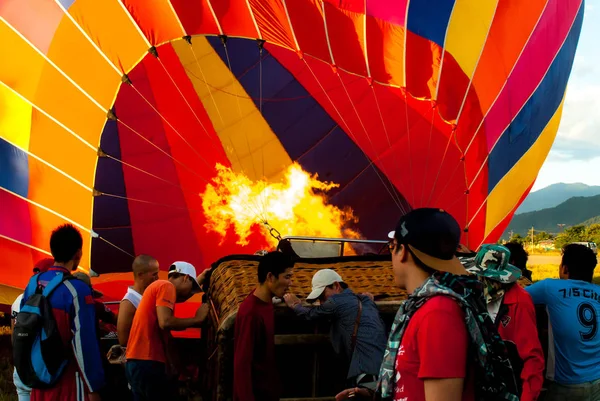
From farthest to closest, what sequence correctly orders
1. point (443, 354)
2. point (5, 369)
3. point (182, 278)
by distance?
point (5, 369) < point (182, 278) < point (443, 354)

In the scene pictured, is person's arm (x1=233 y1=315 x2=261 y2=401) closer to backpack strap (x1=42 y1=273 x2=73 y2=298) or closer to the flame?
backpack strap (x1=42 y1=273 x2=73 y2=298)

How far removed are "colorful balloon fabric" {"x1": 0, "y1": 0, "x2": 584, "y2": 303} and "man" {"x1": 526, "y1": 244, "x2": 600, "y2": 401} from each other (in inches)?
142

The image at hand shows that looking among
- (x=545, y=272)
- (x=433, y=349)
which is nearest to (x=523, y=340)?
(x=433, y=349)

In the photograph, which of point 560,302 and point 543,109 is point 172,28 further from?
point 560,302

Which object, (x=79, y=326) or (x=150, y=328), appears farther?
(x=150, y=328)

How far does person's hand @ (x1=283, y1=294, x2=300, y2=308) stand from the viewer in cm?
341

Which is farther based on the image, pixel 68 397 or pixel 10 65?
pixel 10 65

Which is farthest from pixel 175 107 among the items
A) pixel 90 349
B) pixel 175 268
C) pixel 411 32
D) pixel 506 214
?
pixel 90 349

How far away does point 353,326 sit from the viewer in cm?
326

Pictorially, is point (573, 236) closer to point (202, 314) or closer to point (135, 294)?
point (202, 314)

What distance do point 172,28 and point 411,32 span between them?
2491 millimetres

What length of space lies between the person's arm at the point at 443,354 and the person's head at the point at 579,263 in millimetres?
1830

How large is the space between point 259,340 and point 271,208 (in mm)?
5475

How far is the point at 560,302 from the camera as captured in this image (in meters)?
3.16
